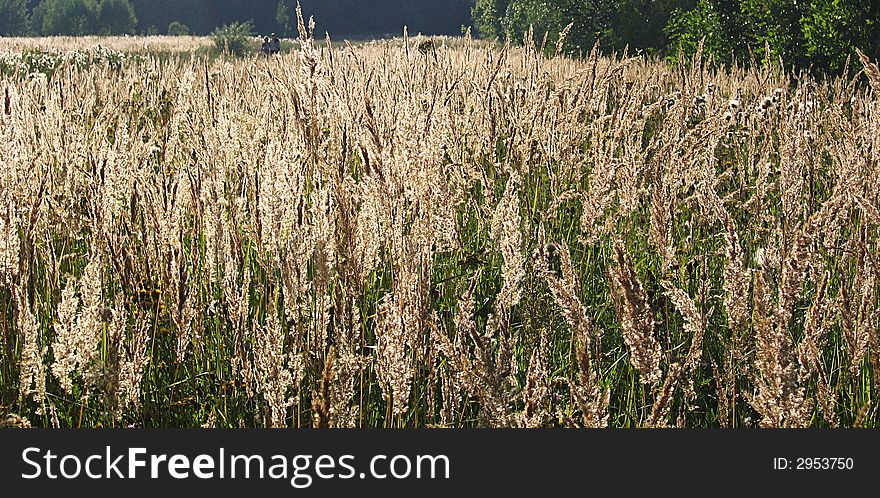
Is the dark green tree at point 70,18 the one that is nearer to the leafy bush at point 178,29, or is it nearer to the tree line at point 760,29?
the leafy bush at point 178,29

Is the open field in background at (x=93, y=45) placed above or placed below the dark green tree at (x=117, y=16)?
below

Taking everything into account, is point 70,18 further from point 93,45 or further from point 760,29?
point 760,29

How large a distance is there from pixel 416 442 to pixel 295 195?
62 centimetres

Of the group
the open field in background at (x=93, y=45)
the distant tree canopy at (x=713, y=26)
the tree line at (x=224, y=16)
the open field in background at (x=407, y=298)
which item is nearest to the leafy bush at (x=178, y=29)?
the tree line at (x=224, y=16)

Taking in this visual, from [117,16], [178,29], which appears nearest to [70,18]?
[117,16]

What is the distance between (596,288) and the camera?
2.36m

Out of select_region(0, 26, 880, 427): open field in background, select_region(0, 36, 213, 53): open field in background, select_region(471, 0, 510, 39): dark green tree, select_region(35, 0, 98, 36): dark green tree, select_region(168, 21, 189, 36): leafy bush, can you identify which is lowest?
select_region(0, 26, 880, 427): open field in background

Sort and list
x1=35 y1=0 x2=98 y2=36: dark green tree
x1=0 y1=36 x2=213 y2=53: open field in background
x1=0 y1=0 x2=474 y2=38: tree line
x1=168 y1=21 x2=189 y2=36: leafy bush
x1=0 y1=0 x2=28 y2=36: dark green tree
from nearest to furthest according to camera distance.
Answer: x1=0 y1=36 x2=213 y2=53: open field in background → x1=168 y1=21 x2=189 y2=36: leafy bush → x1=35 y1=0 x2=98 y2=36: dark green tree → x1=0 y1=0 x2=474 y2=38: tree line → x1=0 y1=0 x2=28 y2=36: dark green tree

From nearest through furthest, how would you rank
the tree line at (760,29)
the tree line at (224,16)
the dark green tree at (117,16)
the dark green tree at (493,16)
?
1. the tree line at (760,29)
2. the dark green tree at (493,16)
3. the tree line at (224,16)
4. the dark green tree at (117,16)

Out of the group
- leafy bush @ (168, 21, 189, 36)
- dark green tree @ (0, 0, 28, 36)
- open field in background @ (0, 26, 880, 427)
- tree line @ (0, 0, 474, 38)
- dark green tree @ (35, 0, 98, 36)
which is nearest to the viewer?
open field in background @ (0, 26, 880, 427)

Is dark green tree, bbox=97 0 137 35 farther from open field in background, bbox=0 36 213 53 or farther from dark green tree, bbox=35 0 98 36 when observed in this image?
open field in background, bbox=0 36 213 53

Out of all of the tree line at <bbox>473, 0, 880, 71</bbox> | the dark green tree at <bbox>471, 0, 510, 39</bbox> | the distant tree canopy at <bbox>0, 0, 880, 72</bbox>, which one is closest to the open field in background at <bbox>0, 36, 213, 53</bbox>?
the distant tree canopy at <bbox>0, 0, 880, 72</bbox>

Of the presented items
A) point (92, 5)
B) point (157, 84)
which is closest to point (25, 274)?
point (157, 84)

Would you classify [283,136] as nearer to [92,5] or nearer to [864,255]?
[864,255]
